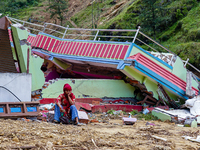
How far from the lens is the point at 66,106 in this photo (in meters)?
6.30

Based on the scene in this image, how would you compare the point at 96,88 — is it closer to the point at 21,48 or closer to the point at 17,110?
the point at 21,48

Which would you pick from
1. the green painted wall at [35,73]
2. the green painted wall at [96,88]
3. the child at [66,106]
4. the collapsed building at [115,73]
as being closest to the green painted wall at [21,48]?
the collapsed building at [115,73]

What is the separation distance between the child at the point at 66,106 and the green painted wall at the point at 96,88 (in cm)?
367

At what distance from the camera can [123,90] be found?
10.9 metres

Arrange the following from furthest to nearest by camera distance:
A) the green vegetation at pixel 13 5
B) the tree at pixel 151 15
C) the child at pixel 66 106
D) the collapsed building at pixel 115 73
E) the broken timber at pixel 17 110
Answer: the green vegetation at pixel 13 5
the tree at pixel 151 15
the collapsed building at pixel 115 73
the broken timber at pixel 17 110
the child at pixel 66 106

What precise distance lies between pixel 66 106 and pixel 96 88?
4.31 meters

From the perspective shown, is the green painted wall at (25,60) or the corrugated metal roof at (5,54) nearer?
the corrugated metal roof at (5,54)

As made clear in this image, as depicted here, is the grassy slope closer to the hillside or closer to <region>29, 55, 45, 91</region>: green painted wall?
the hillside

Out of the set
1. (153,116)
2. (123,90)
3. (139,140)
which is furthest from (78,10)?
(139,140)

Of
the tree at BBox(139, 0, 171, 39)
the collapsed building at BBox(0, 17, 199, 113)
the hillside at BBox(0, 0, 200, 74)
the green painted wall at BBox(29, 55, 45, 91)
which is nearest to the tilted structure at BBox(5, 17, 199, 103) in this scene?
the collapsed building at BBox(0, 17, 199, 113)

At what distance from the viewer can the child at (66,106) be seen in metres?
6.04

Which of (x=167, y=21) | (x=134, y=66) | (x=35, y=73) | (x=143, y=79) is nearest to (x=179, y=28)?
(x=167, y=21)

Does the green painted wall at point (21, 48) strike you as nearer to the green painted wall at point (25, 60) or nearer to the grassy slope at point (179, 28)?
the green painted wall at point (25, 60)

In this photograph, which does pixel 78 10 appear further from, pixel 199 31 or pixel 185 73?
pixel 185 73
